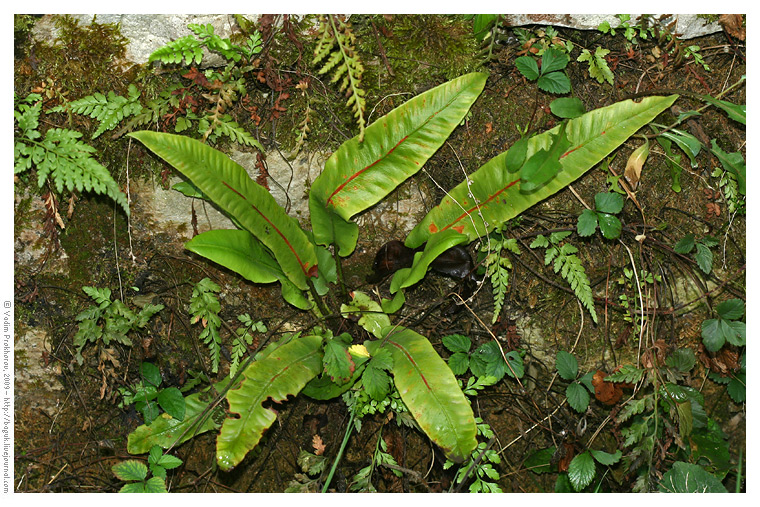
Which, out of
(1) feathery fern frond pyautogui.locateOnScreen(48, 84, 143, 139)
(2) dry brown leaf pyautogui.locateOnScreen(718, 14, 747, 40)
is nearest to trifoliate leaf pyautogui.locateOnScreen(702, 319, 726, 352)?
(2) dry brown leaf pyautogui.locateOnScreen(718, 14, 747, 40)

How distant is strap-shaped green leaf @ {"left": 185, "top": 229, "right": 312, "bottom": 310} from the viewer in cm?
263

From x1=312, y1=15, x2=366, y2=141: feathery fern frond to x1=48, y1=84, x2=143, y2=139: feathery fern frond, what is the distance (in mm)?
985

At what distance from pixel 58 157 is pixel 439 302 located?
2086mm

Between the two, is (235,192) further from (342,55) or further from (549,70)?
(549,70)

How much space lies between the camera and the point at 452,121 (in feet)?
9.00

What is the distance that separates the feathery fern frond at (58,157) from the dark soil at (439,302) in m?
0.27

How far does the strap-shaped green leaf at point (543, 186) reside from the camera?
273cm

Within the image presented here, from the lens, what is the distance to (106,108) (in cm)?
277

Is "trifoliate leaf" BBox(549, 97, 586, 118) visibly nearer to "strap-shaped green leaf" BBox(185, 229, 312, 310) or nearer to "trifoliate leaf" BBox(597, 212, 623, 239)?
"trifoliate leaf" BBox(597, 212, 623, 239)

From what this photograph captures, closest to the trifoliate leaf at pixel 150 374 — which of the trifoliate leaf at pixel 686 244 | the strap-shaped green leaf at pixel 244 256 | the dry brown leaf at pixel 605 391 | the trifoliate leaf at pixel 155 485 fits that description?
the trifoliate leaf at pixel 155 485

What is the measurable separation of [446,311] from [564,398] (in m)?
0.82

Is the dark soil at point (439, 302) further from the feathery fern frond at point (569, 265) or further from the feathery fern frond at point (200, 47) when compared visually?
the feathery fern frond at point (200, 47)

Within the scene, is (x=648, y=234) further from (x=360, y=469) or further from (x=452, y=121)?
(x=360, y=469)

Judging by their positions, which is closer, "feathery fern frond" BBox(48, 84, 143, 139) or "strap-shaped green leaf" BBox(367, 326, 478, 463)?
"strap-shaped green leaf" BBox(367, 326, 478, 463)
